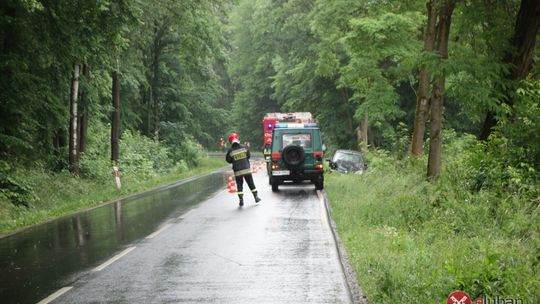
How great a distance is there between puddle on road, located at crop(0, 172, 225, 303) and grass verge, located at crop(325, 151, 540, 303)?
13.8ft

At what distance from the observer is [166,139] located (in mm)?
42375

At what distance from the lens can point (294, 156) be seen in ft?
73.7

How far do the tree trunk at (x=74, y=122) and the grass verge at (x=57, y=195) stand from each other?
0.69m

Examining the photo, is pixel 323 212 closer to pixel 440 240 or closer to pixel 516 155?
pixel 516 155

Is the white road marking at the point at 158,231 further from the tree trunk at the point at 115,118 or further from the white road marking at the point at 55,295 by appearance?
the tree trunk at the point at 115,118

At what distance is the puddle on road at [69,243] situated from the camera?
852cm

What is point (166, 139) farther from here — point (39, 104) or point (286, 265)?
point (286, 265)

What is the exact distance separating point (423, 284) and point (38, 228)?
10.1m

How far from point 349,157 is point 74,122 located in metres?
13.2

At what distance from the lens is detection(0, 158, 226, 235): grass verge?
15352 millimetres

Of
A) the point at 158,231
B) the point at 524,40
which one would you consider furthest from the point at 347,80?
the point at 158,231

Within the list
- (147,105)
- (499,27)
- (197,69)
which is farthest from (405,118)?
(499,27)

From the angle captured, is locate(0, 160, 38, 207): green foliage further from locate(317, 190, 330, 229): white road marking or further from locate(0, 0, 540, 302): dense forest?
locate(317, 190, 330, 229): white road marking

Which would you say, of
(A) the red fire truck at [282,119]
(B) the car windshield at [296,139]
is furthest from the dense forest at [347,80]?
(A) the red fire truck at [282,119]
